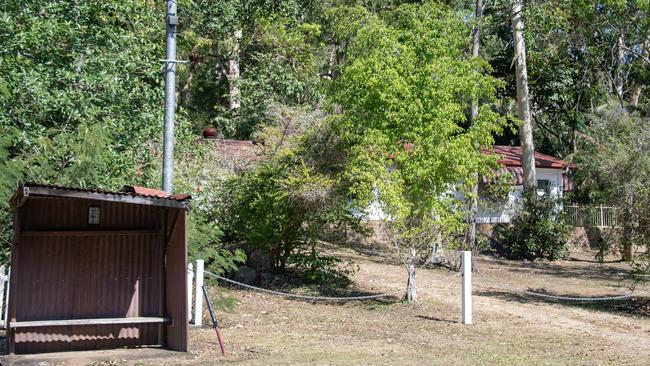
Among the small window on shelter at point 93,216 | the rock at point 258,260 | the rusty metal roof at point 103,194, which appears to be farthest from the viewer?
the rock at point 258,260

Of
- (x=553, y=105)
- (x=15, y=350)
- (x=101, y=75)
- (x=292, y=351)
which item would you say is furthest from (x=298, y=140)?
(x=553, y=105)

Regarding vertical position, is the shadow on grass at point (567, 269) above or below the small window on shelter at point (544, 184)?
below

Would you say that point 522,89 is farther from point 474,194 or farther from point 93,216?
point 93,216

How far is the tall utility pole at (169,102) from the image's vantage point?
500 inches

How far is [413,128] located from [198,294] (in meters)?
6.37

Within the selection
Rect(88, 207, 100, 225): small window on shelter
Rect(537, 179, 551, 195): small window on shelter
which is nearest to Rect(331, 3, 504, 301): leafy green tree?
Rect(88, 207, 100, 225): small window on shelter

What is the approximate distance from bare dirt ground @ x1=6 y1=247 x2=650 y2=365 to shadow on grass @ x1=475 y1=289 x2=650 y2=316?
0.08 ft

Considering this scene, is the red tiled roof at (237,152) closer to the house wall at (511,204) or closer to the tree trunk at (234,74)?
the tree trunk at (234,74)

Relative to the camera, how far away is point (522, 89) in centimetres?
3134

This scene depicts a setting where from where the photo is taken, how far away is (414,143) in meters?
16.9

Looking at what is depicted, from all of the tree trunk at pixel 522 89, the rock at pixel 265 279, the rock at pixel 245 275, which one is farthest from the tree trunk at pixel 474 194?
the rock at pixel 245 275

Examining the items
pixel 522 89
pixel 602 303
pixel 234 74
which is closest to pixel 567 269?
pixel 522 89

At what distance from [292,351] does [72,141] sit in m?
5.43

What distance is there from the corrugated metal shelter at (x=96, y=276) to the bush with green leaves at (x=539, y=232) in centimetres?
2237
